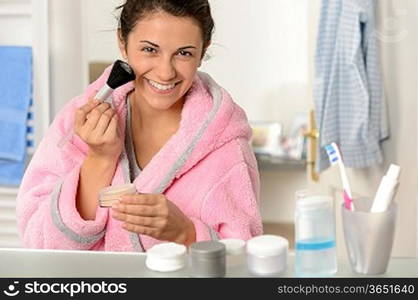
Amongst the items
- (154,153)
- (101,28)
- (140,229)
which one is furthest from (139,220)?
(101,28)

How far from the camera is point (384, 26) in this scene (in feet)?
3.17

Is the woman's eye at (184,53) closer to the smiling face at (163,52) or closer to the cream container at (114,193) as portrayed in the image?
the smiling face at (163,52)

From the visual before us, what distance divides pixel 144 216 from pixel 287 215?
210 mm

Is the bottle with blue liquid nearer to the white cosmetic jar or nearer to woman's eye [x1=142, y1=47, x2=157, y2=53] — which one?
the white cosmetic jar

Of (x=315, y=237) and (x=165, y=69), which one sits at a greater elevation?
(x=165, y=69)

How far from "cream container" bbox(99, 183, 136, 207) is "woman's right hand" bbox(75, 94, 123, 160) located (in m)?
0.05

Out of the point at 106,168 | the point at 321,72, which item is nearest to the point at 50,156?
the point at 106,168

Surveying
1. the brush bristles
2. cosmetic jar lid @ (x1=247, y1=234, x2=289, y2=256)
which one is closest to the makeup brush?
the brush bristles

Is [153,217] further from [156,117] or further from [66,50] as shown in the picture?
[66,50]

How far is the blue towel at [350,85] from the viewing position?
978mm

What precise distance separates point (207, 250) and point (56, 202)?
0.20 m

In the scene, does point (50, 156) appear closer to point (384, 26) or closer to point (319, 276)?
point (319, 276)

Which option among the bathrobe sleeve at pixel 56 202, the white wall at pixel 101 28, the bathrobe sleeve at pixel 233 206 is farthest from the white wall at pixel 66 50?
the bathrobe sleeve at pixel 233 206

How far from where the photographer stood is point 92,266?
59 cm
